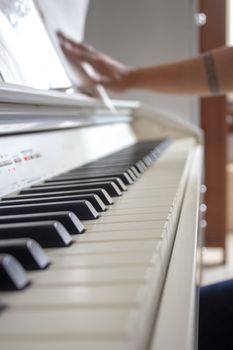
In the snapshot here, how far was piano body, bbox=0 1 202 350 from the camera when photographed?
267 mm

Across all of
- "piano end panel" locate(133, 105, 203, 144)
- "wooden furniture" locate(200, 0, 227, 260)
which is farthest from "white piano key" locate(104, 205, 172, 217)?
"wooden furniture" locate(200, 0, 227, 260)

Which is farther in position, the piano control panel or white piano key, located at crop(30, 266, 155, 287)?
the piano control panel

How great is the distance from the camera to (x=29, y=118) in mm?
806

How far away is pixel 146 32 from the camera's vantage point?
241 centimetres

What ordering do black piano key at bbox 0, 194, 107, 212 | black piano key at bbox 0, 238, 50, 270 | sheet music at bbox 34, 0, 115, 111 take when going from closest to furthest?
black piano key at bbox 0, 238, 50, 270
black piano key at bbox 0, 194, 107, 212
sheet music at bbox 34, 0, 115, 111

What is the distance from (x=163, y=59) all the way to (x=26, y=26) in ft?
5.03

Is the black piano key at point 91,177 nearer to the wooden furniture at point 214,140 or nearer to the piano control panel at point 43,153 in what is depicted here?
the piano control panel at point 43,153

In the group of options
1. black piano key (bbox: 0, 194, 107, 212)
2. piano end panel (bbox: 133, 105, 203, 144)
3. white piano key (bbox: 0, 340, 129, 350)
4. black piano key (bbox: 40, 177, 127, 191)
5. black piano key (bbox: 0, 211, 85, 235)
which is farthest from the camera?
piano end panel (bbox: 133, 105, 203, 144)

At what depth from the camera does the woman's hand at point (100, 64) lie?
56.1 inches

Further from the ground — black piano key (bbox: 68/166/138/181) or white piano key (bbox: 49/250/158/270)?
black piano key (bbox: 68/166/138/181)

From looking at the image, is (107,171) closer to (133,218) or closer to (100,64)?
(133,218)

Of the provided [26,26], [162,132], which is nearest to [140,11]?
[162,132]

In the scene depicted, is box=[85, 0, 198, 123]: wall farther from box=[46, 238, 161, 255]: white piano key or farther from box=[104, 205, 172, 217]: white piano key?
box=[46, 238, 161, 255]: white piano key

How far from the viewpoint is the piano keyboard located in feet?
0.85
